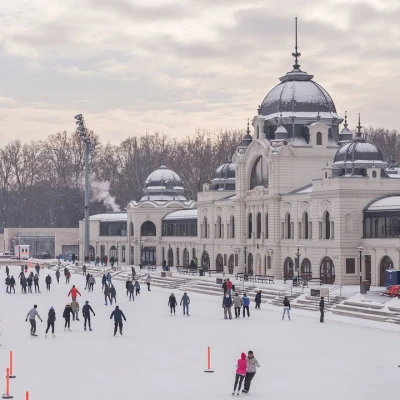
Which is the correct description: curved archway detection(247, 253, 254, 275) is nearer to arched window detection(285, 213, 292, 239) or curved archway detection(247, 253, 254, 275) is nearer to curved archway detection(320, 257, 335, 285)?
arched window detection(285, 213, 292, 239)

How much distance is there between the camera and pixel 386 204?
Answer: 197 feet

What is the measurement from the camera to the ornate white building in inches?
2431

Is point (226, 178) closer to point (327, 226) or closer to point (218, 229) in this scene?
point (218, 229)

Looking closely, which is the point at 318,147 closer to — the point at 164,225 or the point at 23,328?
the point at 164,225

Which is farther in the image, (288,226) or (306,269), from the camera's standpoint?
(288,226)

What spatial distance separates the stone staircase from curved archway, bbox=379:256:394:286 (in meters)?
9.98

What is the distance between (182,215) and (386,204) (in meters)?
38.3

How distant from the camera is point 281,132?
72750mm

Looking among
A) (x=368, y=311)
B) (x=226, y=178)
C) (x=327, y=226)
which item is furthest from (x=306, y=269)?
(x=226, y=178)

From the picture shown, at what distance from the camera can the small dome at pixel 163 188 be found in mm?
103062

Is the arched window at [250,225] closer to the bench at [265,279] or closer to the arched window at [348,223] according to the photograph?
the bench at [265,279]

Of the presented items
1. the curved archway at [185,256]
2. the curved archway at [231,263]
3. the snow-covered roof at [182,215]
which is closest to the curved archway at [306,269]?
the curved archway at [231,263]

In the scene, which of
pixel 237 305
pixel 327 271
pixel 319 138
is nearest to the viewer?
pixel 237 305

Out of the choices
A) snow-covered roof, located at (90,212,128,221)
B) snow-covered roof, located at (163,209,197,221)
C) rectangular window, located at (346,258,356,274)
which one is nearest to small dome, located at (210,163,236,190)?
snow-covered roof, located at (163,209,197,221)
